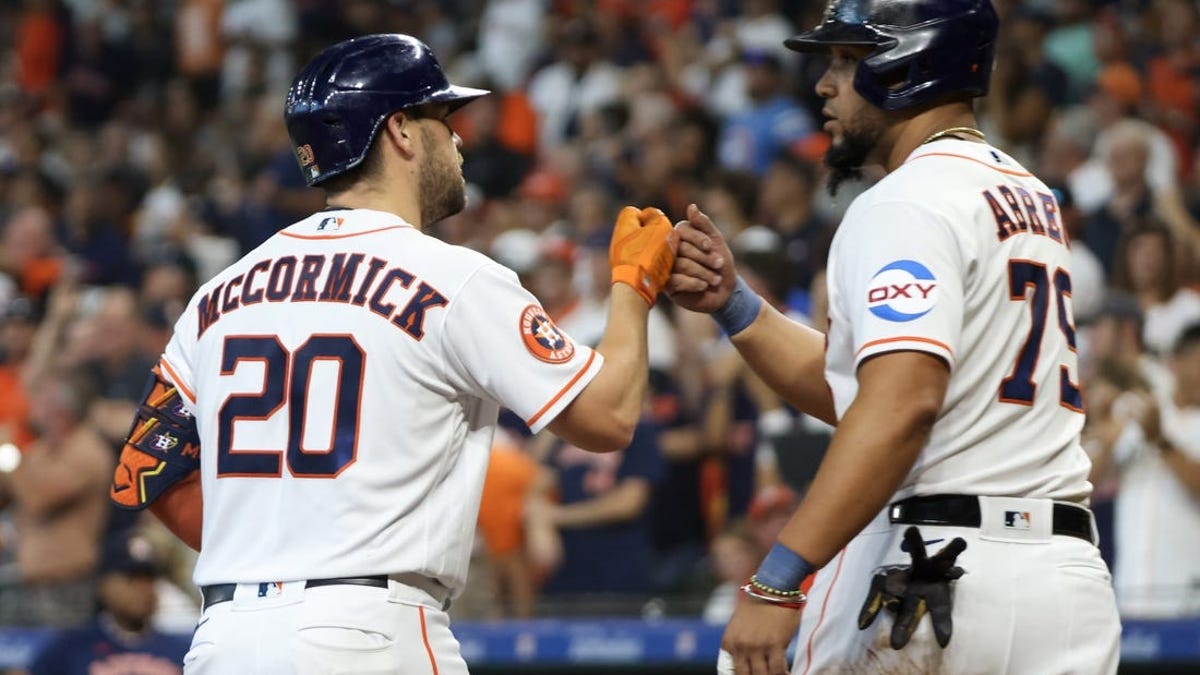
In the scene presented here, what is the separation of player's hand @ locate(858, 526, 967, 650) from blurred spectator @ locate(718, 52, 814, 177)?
728cm

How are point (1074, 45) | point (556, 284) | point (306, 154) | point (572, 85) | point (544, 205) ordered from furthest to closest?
1. point (572, 85)
2. point (544, 205)
3. point (1074, 45)
4. point (556, 284)
5. point (306, 154)

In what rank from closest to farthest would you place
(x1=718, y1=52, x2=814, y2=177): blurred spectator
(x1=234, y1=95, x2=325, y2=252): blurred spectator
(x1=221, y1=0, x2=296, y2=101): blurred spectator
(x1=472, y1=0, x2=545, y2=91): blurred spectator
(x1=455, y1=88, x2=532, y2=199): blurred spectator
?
(x1=718, y1=52, x2=814, y2=177): blurred spectator, (x1=455, y1=88, x2=532, y2=199): blurred spectator, (x1=234, y1=95, x2=325, y2=252): blurred spectator, (x1=472, y1=0, x2=545, y2=91): blurred spectator, (x1=221, y1=0, x2=296, y2=101): blurred spectator

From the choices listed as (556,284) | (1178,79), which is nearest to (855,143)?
(556,284)

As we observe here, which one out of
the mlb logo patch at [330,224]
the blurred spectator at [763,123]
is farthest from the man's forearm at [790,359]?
the blurred spectator at [763,123]

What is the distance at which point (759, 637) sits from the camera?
3375 mm

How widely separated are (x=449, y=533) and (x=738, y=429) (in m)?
4.97

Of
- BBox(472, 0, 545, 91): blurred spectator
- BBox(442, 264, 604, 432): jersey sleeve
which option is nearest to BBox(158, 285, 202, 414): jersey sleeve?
BBox(442, 264, 604, 432): jersey sleeve

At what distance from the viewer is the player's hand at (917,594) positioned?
136 inches

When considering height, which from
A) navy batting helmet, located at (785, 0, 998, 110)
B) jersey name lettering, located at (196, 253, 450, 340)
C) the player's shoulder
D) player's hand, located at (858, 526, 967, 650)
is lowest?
player's hand, located at (858, 526, 967, 650)

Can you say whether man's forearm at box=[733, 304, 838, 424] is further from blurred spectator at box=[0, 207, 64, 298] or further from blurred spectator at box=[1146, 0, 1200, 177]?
blurred spectator at box=[0, 207, 64, 298]

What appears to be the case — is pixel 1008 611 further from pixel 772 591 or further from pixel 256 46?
pixel 256 46

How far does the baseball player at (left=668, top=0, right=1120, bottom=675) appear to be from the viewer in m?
3.38

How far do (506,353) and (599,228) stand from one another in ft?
21.5

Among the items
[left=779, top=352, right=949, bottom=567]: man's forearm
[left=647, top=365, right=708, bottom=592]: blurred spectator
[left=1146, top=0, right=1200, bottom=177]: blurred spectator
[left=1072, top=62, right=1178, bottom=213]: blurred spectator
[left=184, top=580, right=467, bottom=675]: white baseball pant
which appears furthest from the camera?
[left=1146, top=0, right=1200, bottom=177]: blurred spectator
